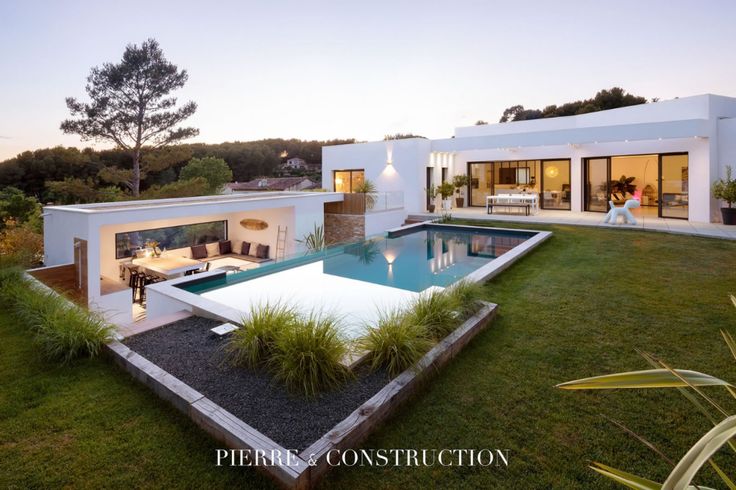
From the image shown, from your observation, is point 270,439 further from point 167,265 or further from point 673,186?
point 673,186

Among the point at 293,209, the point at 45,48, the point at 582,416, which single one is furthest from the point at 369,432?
the point at 45,48

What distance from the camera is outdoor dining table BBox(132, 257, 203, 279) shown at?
38.5ft

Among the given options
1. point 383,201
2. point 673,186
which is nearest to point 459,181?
point 383,201

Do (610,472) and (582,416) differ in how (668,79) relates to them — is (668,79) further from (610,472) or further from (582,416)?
(610,472)

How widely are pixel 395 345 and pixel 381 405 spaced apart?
913 millimetres

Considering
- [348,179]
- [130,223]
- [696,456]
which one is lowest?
[696,456]

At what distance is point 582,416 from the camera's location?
139 inches

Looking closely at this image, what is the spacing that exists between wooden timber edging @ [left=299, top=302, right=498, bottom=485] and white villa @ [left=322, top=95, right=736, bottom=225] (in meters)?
13.3

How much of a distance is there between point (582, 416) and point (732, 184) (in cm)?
1340

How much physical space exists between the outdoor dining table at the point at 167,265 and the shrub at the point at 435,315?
8.49m

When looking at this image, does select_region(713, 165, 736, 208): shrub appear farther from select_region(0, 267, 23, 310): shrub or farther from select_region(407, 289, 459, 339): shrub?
select_region(0, 267, 23, 310): shrub

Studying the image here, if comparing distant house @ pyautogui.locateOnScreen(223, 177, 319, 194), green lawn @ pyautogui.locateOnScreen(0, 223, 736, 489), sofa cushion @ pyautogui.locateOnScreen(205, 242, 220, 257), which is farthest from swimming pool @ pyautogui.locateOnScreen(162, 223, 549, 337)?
distant house @ pyautogui.locateOnScreen(223, 177, 319, 194)

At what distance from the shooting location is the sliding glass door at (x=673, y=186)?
15.0m

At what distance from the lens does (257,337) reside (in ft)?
14.9
